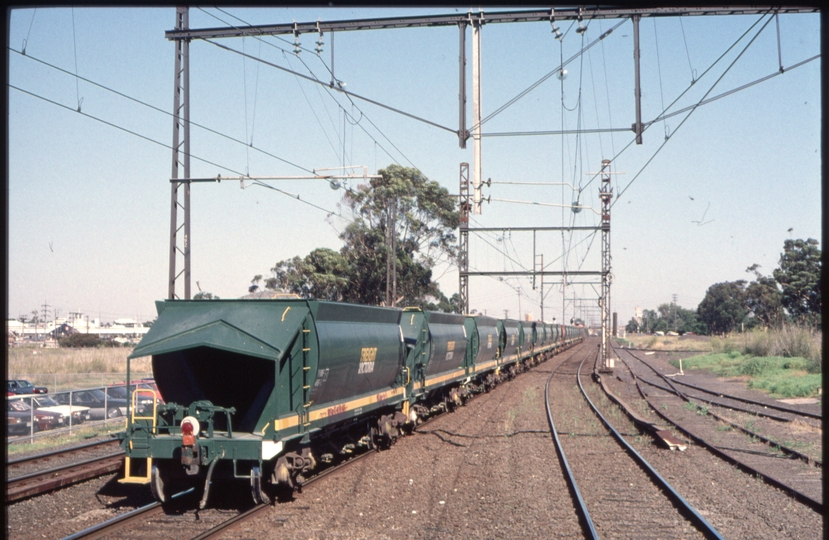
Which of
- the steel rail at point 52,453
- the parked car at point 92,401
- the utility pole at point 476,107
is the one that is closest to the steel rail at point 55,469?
the steel rail at point 52,453

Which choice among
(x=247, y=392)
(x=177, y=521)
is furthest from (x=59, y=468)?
(x=247, y=392)

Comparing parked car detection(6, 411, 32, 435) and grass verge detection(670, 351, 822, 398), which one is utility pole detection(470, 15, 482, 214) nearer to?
parked car detection(6, 411, 32, 435)

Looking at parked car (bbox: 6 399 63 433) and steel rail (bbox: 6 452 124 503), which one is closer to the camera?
steel rail (bbox: 6 452 124 503)

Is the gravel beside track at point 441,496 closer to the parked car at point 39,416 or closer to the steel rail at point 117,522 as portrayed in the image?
the steel rail at point 117,522

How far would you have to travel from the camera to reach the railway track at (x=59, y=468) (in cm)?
1155

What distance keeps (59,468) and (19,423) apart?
7.35 meters

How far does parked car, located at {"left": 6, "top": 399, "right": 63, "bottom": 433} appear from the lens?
19.9 metres

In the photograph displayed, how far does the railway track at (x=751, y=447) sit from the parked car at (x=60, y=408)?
17091 millimetres

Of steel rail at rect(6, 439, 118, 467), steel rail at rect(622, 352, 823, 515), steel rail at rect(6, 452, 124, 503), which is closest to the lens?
steel rail at rect(622, 352, 823, 515)

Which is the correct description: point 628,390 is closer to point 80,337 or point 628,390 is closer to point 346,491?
point 346,491

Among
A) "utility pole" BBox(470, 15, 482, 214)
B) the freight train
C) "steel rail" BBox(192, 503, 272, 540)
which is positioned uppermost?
"utility pole" BBox(470, 15, 482, 214)

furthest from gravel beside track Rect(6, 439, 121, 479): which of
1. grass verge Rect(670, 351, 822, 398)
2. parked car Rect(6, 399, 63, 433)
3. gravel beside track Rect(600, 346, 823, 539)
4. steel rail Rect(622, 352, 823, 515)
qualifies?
grass verge Rect(670, 351, 822, 398)

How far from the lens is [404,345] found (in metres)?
17.0

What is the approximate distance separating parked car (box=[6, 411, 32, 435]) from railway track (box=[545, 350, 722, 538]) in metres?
14.0
